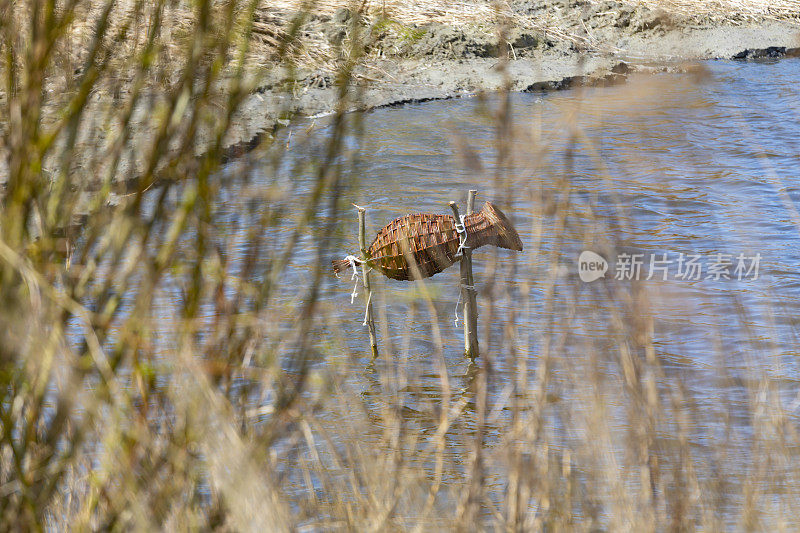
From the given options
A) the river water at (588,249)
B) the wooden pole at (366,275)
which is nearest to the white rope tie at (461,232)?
the river water at (588,249)

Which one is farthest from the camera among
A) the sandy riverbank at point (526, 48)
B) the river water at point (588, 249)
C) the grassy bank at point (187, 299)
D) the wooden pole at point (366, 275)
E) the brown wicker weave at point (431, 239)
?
the sandy riverbank at point (526, 48)

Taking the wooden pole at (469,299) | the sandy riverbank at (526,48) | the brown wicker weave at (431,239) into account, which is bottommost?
the wooden pole at (469,299)

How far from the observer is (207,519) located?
1997 millimetres

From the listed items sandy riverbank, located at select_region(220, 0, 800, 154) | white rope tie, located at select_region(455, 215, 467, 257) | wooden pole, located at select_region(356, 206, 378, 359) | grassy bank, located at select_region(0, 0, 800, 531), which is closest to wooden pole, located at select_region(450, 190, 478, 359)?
white rope tie, located at select_region(455, 215, 467, 257)

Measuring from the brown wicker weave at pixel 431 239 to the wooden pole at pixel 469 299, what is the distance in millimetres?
120

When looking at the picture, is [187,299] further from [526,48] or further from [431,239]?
[526,48]

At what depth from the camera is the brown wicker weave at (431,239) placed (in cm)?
510

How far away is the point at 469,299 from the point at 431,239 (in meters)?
0.64

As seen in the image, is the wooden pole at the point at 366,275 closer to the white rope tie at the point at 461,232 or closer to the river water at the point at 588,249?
the river water at the point at 588,249

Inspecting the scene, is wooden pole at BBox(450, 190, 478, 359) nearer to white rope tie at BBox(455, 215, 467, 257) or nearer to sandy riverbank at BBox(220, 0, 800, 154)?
white rope tie at BBox(455, 215, 467, 257)

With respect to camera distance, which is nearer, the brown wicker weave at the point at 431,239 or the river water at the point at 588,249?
the river water at the point at 588,249

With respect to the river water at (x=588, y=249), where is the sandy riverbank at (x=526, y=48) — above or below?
above

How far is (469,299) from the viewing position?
223 inches

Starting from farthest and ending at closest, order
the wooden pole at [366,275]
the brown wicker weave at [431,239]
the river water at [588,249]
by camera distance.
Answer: the wooden pole at [366,275] < the brown wicker weave at [431,239] < the river water at [588,249]
